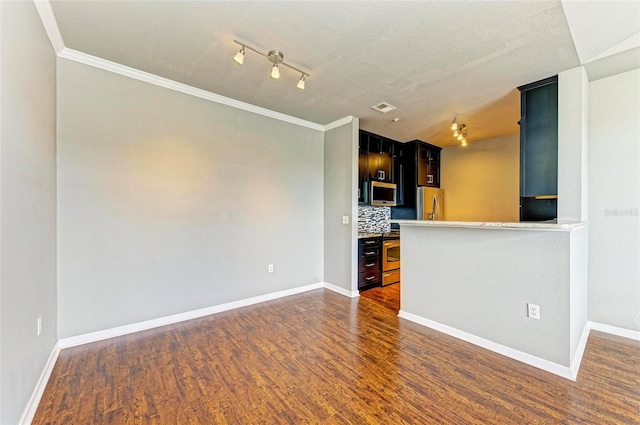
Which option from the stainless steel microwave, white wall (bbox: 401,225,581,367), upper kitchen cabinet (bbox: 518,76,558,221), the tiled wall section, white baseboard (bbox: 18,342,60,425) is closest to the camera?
white baseboard (bbox: 18,342,60,425)

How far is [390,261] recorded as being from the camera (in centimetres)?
452

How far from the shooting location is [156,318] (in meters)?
2.80

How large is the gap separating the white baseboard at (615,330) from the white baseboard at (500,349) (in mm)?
1261

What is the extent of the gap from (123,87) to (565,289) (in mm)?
4185

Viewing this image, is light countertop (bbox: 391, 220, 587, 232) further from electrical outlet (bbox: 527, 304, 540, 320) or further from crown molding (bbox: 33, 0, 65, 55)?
crown molding (bbox: 33, 0, 65, 55)

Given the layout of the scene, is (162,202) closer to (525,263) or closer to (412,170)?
(525,263)

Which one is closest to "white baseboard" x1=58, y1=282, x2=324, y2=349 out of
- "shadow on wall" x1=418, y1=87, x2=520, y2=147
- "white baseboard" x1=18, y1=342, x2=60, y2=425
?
"white baseboard" x1=18, y1=342, x2=60, y2=425

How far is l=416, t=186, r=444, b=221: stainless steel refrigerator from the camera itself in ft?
17.0

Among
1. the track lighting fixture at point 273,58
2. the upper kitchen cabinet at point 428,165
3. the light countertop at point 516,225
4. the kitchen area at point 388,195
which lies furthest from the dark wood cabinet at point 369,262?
the track lighting fixture at point 273,58

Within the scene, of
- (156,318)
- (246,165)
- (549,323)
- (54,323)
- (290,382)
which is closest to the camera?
(290,382)

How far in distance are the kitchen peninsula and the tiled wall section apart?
1.92 metres

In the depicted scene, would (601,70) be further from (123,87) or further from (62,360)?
(62,360)

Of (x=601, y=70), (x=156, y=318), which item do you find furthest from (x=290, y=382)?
(x=601, y=70)

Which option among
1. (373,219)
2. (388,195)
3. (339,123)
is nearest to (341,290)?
(373,219)
